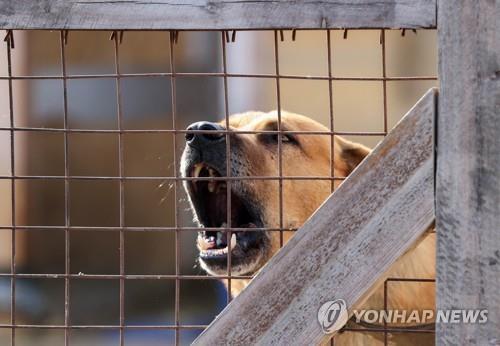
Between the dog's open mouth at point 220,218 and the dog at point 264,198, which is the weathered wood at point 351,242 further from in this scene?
the dog's open mouth at point 220,218

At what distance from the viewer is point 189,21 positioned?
2.17 metres

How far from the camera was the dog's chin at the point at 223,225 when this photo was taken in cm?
363

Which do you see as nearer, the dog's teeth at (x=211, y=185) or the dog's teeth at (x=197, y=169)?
the dog's teeth at (x=197, y=169)

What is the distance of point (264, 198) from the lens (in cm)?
387

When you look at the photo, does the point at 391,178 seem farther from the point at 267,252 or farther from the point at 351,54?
the point at 351,54

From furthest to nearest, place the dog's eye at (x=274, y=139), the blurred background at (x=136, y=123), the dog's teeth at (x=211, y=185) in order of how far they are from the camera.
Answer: the blurred background at (x=136, y=123)
the dog's eye at (x=274, y=139)
the dog's teeth at (x=211, y=185)

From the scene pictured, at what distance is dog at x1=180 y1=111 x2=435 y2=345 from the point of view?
3533 millimetres

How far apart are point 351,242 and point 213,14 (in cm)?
57

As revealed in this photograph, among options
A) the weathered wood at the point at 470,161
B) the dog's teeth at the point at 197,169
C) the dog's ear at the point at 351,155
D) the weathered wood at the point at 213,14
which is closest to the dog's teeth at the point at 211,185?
the dog's teeth at the point at 197,169

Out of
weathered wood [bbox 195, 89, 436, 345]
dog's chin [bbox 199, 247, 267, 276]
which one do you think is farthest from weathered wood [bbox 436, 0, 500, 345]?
dog's chin [bbox 199, 247, 267, 276]

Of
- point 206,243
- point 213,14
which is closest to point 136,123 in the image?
point 206,243

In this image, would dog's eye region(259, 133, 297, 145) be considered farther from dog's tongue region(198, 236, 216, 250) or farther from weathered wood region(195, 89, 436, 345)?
→ weathered wood region(195, 89, 436, 345)

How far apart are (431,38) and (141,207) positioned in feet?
10.5

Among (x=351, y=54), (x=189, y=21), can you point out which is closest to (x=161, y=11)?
(x=189, y=21)
